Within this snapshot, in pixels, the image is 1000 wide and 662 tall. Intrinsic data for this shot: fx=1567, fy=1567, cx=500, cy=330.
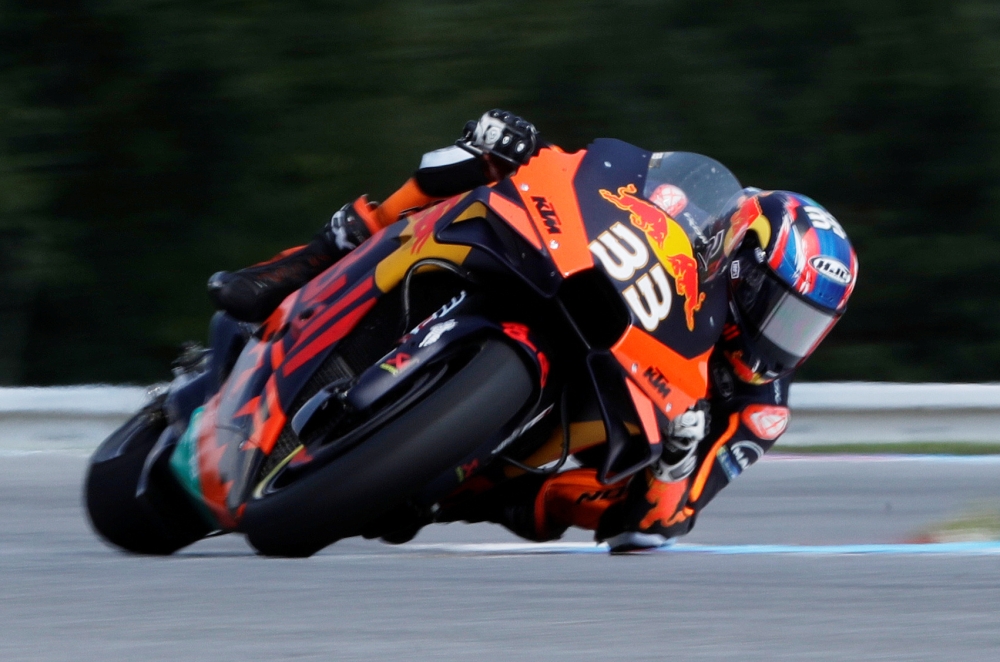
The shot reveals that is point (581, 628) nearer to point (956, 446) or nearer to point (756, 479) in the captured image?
point (756, 479)

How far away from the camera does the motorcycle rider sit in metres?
3.33

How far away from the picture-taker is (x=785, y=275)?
338 centimetres

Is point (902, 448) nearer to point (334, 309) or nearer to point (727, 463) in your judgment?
point (727, 463)

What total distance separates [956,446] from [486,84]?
3391 mm

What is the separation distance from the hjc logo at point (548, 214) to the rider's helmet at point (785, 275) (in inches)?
22.2

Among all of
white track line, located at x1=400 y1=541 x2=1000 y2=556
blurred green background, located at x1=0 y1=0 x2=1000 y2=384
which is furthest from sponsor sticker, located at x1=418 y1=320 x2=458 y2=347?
blurred green background, located at x1=0 y1=0 x2=1000 y2=384

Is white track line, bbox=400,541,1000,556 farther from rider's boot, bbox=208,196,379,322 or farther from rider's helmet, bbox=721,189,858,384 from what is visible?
rider's boot, bbox=208,196,379,322

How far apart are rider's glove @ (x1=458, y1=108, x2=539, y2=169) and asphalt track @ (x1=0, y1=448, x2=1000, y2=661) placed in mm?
846

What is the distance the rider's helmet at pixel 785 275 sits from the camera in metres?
3.39

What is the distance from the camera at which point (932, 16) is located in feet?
28.8

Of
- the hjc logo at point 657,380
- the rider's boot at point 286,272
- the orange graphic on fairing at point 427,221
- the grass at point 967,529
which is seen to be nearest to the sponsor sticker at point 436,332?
the orange graphic on fairing at point 427,221

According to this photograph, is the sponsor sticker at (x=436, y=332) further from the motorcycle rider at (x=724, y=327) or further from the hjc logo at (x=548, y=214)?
the motorcycle rider at (x=724, y=327)

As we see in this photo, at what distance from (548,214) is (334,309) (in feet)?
1.58

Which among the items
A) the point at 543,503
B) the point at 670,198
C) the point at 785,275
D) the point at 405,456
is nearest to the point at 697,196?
the point at 670,198
